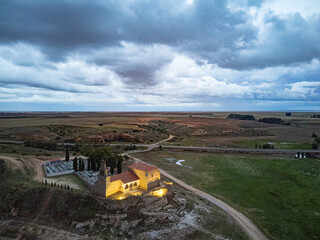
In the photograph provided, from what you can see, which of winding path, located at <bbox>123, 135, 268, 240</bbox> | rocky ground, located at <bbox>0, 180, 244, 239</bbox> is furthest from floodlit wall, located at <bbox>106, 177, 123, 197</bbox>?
winding path, located at <bbox>123, 135, 268, 240</bbox>

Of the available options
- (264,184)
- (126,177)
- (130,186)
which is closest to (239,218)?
(264,184)

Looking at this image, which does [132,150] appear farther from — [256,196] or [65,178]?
[256,196]

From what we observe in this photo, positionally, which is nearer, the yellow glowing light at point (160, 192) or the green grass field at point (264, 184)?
the green grass field at point (264, 184)

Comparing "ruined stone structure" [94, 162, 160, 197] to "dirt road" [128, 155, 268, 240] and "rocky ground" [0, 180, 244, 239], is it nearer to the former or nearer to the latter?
"rocky ground" [0, 180, 244, 239]

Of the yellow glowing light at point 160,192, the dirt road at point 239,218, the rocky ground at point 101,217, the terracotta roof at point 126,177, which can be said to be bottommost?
the dirt road at point 239,218

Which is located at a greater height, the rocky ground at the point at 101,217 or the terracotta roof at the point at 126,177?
the terracotta roof at the point at 126,177

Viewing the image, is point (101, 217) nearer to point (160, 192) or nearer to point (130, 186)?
point (130, 186)

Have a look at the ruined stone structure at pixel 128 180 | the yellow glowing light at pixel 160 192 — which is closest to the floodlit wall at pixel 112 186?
the ruined stone structure at pixel 128 180

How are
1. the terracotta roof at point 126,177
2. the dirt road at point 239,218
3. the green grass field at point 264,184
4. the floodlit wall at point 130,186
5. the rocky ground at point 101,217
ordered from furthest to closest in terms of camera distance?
the floodlit wall at point 130,186 → the terracotta roof at point 126,177 → the green grass field at point 264,184 → the dirt road at point 239,218 → the rocky ground at point 101,217

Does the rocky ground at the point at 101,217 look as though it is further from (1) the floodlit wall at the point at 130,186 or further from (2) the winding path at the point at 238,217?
(1) the floodlit wall at the point at 130,186
